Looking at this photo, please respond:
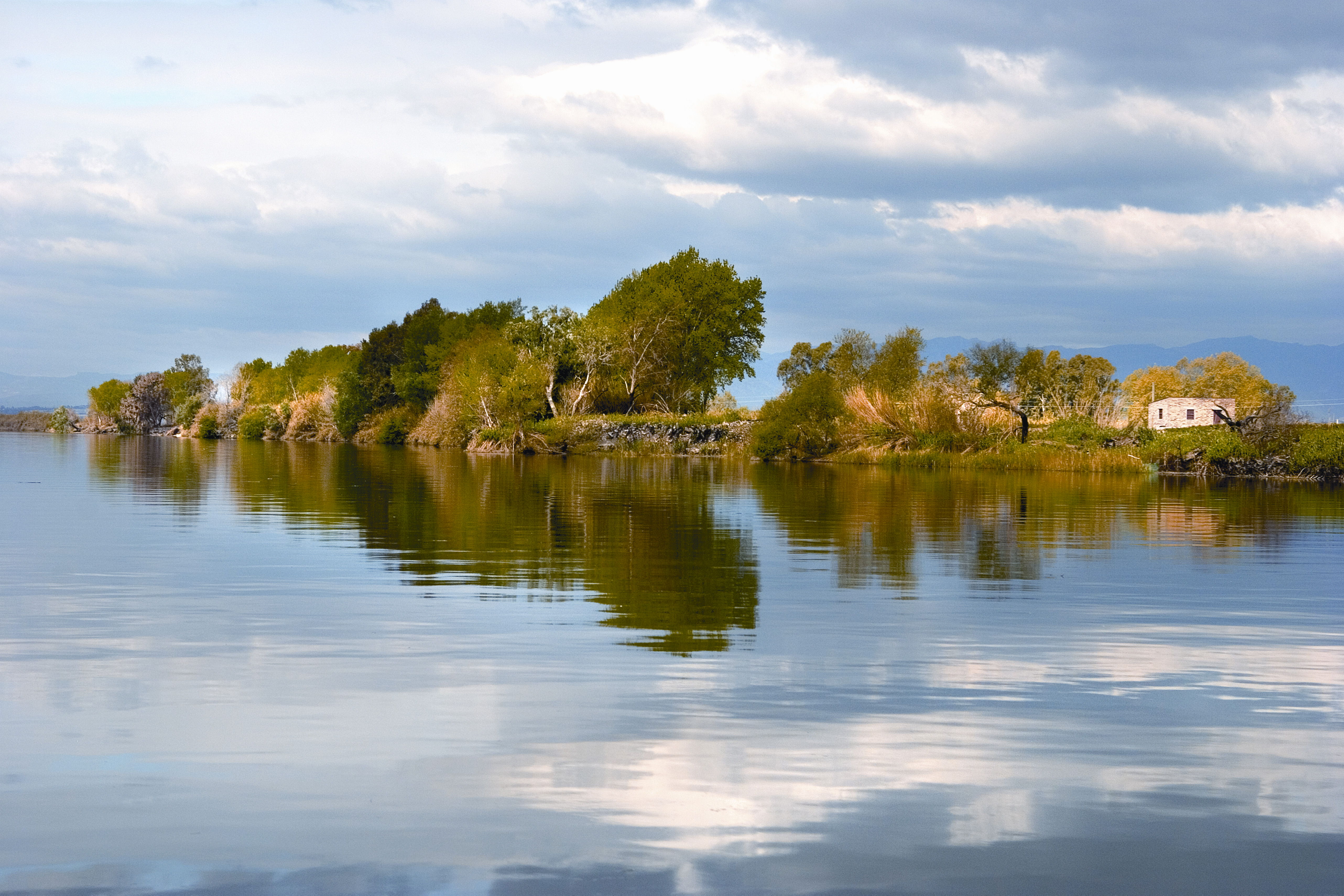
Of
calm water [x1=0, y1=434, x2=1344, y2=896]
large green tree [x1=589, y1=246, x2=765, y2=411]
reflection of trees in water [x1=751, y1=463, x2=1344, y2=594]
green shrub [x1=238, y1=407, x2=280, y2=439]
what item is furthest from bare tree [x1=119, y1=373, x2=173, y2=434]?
calm water [x1=0, y1=434, x2=1344, y2=896]

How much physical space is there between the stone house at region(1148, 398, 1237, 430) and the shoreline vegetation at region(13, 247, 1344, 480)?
2804mm

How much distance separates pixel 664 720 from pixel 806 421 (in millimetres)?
52007

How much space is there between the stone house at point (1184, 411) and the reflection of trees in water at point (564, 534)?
59.5 metres

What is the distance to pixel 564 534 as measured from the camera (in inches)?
773

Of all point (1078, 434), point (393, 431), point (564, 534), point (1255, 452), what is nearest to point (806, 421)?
point (1078, 434)

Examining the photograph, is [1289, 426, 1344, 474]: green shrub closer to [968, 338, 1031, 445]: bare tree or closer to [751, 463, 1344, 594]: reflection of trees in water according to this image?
[751, 463, 1344, 594]: reflection of trees in water

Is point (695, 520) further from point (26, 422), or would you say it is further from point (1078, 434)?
point (26, 422)

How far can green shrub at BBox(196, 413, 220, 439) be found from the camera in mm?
119562

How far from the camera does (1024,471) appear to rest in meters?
49.1

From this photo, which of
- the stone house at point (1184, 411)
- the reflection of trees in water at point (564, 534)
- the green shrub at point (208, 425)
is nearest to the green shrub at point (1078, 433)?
the reflection of trees in water at point (564, 534)

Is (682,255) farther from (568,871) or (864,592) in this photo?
(568,871)

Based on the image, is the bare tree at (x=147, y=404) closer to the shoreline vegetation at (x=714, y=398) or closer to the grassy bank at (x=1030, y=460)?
the shoreline vegetation at (x=714, y=398)

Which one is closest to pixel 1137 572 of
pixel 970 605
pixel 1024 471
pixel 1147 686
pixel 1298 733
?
pixel 970 605

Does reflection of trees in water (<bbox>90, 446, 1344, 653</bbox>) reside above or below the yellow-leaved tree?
below
